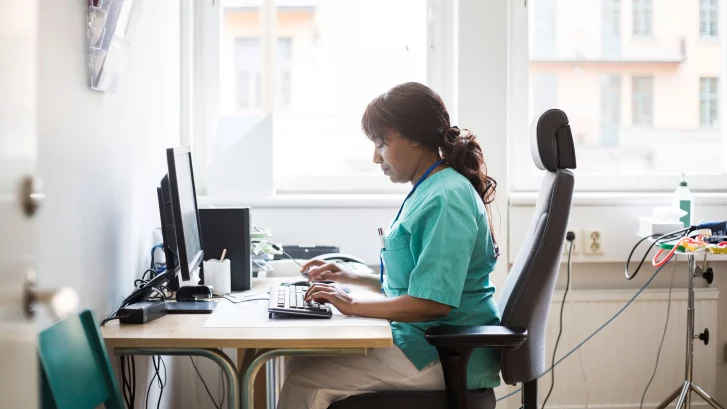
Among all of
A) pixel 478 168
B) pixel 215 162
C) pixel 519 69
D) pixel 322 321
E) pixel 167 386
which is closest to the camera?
pixel 322 321

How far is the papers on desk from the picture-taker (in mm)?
1700

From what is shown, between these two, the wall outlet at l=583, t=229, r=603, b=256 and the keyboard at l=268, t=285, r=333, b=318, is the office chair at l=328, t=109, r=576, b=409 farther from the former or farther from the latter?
the wall outlet at l=583, t=229, r=603, b=256

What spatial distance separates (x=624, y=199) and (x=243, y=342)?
5.83 ft

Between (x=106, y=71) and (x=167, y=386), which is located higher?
(x=106, y=71)

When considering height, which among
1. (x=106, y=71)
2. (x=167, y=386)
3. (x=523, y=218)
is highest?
(x=106, y=71)

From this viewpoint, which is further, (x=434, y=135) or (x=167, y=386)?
(x=167, y=386)

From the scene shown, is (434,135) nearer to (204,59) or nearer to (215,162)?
(215,162)

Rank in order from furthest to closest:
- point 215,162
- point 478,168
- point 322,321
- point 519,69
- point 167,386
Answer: point 519,69 < point 215,162 < point 167,386 < point 478,168 < point 322,321

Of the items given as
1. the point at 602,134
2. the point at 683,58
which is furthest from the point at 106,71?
the point at 683,58

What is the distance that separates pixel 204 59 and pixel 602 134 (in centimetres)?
163

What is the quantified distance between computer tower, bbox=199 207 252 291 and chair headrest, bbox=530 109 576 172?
0.90 meters

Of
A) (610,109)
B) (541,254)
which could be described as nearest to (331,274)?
(541,254)

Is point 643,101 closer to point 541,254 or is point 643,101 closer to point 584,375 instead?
point 584,375

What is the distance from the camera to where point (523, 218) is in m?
2.81
